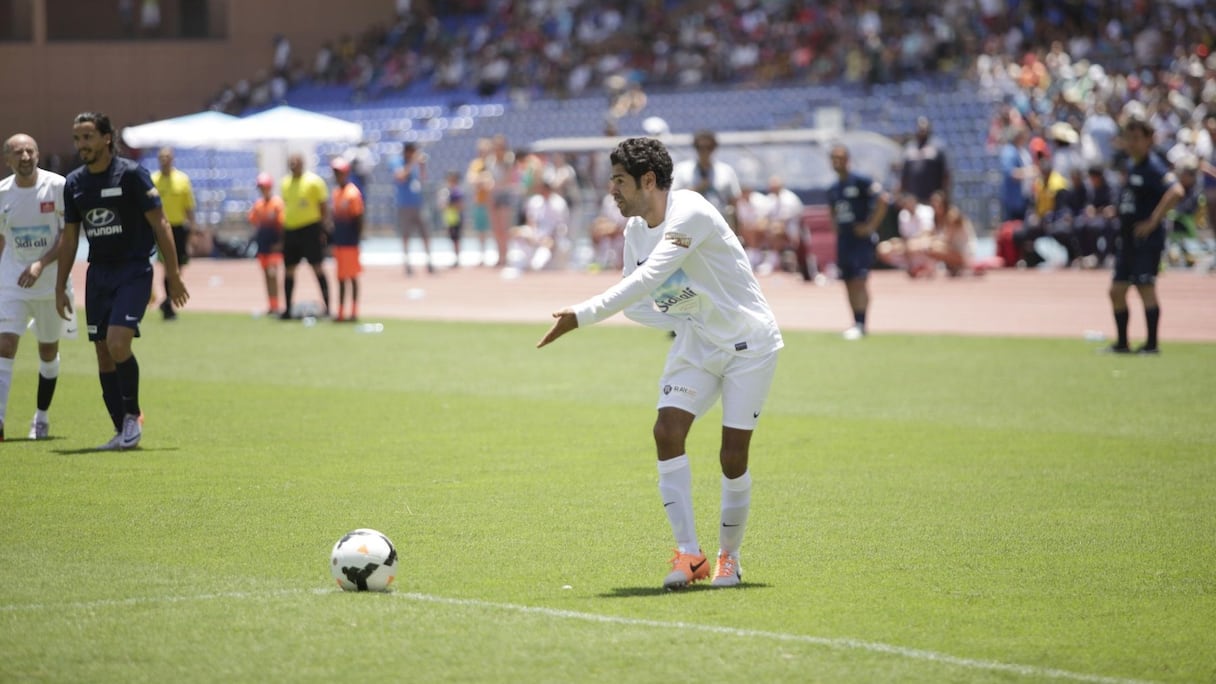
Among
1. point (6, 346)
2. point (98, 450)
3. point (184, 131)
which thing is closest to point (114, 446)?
point (98, 450)

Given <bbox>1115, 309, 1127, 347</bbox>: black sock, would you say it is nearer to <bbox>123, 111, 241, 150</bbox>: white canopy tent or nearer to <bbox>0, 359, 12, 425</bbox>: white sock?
<bbox>0, 359, 12, 425</bbox>: white sock

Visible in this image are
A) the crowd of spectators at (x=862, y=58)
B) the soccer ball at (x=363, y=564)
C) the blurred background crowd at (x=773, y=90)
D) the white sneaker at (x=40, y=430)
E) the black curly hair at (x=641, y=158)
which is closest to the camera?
the soccer ball at (x=363, y=564)

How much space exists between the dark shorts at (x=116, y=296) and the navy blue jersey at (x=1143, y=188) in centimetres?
1080

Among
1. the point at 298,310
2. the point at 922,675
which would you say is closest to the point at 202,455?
the point at 922,675

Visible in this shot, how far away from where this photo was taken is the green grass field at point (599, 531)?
615cm

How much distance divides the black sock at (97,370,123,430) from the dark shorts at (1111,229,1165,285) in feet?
35.8

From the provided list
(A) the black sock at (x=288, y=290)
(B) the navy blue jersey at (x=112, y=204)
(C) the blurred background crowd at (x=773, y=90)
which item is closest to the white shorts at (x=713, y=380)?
(B) the navy blue jersey at (x=112, y=204)

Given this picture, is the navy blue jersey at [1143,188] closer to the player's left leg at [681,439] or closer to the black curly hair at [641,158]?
the player's left leg at [681,439]

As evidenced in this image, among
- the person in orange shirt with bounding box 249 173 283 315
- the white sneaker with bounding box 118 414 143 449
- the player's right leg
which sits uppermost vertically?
the player's right leg

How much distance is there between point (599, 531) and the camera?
888cm

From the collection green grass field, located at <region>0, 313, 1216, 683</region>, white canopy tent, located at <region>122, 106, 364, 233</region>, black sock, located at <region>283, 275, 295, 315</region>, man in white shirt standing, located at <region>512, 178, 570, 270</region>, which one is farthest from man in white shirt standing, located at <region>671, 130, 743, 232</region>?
white canopy tent, located at <region>122, 106, 364, 233</region>

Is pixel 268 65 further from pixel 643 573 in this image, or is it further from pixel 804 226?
pixel 643 573

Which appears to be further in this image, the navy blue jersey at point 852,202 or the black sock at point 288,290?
the black sock at point 288,290

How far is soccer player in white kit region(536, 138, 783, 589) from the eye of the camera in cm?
734
